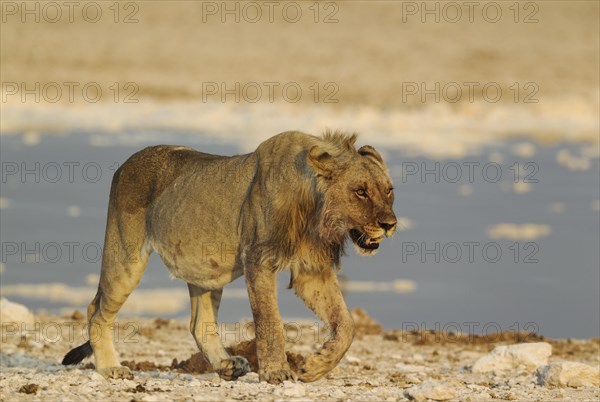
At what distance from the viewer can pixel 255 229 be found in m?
9.54

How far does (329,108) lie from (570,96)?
31.1 ft

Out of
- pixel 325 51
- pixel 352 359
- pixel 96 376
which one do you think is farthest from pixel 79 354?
pixel 325 51

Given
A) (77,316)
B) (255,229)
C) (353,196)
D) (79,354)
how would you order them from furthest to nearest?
1. (77,316)
2. (79,354)
3. (255,229)
4. (353,196)

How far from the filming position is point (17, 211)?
21.5 m

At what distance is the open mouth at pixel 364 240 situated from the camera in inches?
361

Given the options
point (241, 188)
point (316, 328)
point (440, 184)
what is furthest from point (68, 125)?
point (241, 188)

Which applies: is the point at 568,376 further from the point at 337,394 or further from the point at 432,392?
the point at 337,394

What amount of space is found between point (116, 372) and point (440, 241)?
9.28m

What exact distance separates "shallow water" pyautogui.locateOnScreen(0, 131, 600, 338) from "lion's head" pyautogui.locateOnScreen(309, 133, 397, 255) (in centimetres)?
268

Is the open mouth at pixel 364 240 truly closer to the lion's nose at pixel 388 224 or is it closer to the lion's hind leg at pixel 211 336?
the lion's nose at pixel 388 224

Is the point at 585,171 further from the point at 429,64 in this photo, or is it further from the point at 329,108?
the point at 429,64

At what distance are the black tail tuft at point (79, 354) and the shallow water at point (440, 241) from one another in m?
2.23

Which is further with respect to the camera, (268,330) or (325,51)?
(325,51)

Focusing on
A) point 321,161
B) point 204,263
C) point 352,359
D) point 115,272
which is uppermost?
point 321,161
